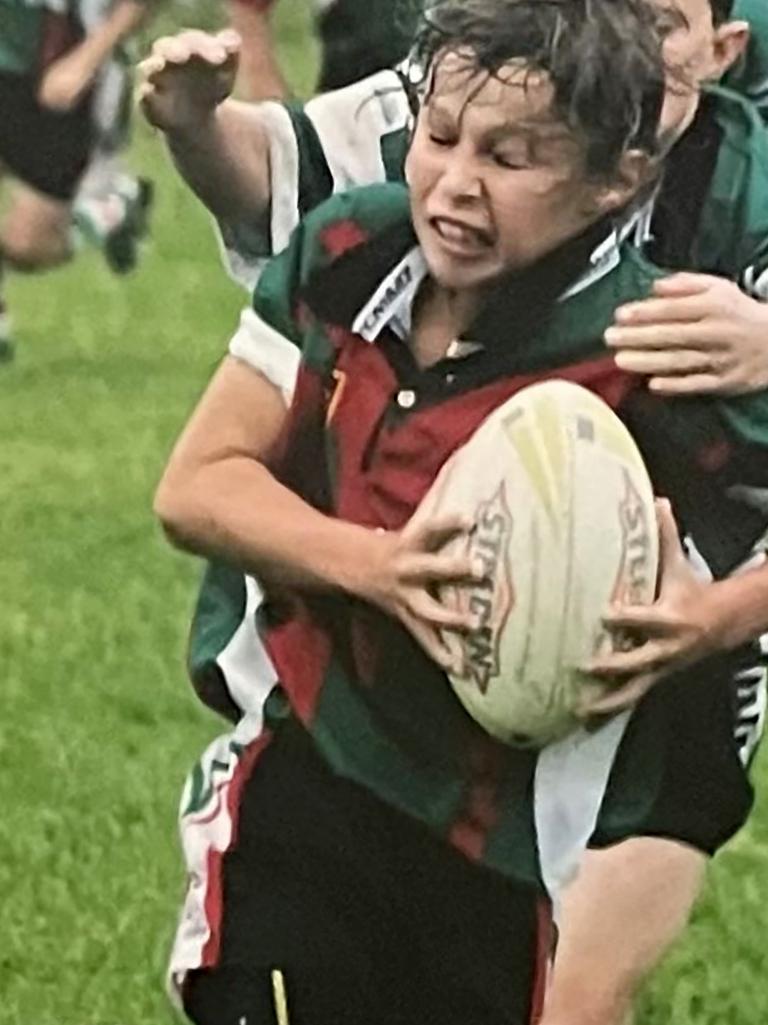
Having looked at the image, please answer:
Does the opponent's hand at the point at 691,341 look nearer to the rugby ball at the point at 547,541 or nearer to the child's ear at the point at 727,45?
the rugby ball at the point at 547,541

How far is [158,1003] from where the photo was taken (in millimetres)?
2699

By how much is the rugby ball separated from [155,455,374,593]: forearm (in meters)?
0.08

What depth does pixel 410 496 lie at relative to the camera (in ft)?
7.29

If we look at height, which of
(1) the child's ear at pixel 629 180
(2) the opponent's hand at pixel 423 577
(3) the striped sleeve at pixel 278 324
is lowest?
(2) the opponent's hand at pixel 423 577

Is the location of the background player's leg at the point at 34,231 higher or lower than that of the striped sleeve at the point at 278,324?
lower

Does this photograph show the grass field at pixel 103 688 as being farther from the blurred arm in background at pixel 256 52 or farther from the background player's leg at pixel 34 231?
the blurred arm in background at pixel 256 52

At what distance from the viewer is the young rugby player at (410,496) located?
85.3 inches

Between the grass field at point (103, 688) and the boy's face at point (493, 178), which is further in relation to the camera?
the grass field at point (103, 688)

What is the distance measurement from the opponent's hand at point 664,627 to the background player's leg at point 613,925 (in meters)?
0.15

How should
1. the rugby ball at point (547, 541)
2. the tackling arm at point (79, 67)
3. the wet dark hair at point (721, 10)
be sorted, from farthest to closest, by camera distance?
the tackling arm at point (79, 67) < the wet dark hair at point (721, 10) < the rugby ball at point (547, 541)

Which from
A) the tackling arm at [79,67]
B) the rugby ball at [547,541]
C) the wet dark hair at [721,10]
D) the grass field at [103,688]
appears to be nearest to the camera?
the rugby ball at [547,541]

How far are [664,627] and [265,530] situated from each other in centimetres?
28

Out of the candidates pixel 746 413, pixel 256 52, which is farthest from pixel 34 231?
pixel 746 413

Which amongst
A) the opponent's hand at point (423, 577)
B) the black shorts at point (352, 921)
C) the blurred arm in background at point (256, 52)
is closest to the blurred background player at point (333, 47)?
the blurred arm in background at point (256, 52)
